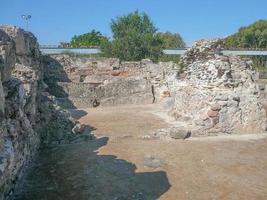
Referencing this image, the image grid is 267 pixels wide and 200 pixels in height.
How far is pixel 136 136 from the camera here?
8.45 m

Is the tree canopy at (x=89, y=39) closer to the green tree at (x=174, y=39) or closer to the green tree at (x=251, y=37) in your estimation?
the green tree at (x=174, y=39)

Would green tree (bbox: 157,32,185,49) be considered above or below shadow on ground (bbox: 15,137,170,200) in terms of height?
above

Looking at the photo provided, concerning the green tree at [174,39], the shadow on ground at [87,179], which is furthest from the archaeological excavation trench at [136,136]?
the green tree at [174,39]

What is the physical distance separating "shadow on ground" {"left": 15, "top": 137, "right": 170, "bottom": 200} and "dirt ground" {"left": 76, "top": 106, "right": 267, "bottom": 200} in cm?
21

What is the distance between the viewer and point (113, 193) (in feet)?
17.2

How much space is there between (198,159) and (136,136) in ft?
6.65

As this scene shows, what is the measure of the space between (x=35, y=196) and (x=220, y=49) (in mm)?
6724

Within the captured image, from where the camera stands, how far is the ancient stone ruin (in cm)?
877

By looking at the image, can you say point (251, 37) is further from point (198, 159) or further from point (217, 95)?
point (198, 159)

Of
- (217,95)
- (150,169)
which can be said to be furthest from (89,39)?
(150,169)

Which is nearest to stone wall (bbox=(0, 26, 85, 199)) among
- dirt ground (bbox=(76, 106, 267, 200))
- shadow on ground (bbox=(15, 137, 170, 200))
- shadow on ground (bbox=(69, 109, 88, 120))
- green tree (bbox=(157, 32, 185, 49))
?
shadow on ground (bbox=(15, 137, 170, 200))

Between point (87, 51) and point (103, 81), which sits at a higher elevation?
point (87, 51)

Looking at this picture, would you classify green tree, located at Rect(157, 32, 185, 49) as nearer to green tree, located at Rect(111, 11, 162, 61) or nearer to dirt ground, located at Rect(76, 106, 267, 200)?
green tree, located at Rect(111, 11, 162, 61)

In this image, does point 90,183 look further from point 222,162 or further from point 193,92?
point 193,92
